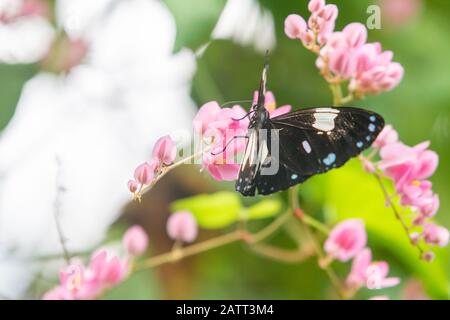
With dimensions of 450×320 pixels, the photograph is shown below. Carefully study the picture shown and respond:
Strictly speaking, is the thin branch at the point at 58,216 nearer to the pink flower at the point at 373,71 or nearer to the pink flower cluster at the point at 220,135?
the pink flower cluster at the point at 220,135

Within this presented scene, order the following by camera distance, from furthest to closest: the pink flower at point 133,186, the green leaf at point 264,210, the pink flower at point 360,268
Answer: the green leaf at point 264,210 < the pink flower at point 360,268 < the pink flower at point 133,186

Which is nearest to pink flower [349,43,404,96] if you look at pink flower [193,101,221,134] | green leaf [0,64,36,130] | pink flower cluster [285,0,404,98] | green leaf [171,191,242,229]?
pink flower cluster [285,0,404,98]

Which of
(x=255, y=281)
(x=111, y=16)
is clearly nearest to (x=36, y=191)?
(x=111, y=16)

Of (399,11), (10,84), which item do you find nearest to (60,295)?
(10,84)

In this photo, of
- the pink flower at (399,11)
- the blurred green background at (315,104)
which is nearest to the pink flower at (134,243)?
the blurred green background at (315,104)

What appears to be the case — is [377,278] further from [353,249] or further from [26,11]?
[26,11]

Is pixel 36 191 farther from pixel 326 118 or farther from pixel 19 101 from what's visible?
pixel 326 118
